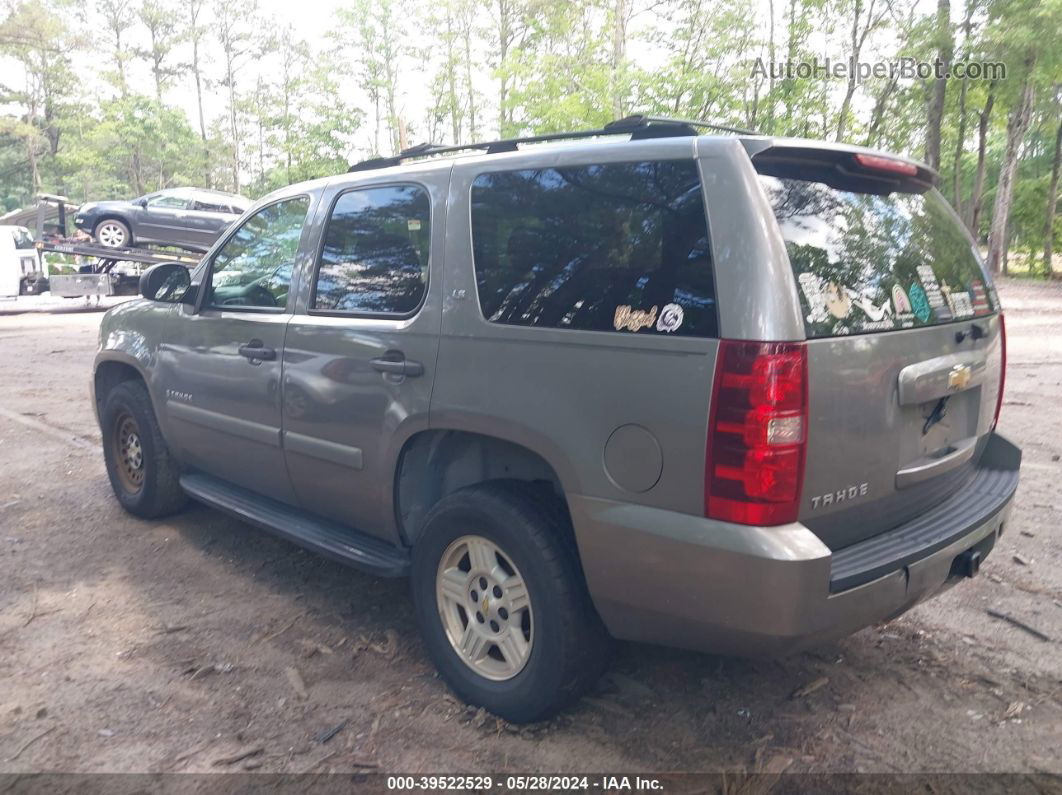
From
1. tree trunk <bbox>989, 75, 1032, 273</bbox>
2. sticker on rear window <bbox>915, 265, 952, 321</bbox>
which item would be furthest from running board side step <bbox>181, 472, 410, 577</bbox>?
tree trunk <bbox>989, 75, 1032, 273</bbox>

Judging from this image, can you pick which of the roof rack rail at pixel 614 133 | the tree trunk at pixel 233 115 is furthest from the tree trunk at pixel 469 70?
the roof rack rail at pixel 614 133

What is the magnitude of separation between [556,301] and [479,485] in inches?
28.6

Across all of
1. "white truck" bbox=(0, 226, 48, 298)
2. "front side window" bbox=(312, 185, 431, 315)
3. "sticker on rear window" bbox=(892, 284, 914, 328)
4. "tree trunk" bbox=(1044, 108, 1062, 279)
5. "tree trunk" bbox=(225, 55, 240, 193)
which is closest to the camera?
"sticker on rear window" bbox=(892, 284, 914, 328)

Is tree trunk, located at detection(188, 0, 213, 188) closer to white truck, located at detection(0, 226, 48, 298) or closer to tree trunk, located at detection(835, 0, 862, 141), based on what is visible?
white truck, located at detection(0, 226, 48, 298)

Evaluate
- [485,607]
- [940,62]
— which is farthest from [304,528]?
[940,62]

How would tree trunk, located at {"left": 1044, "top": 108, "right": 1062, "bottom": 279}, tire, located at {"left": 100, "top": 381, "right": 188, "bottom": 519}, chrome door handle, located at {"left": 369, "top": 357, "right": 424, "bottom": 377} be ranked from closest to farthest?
chrome door handle, located at {"left": 369, "top": 357, "right": 424, "bottom": 377} → tire, located at {"left": 100, "top": 381, "right": 188, "bottom": 519} → tree trunk, located at {"left": 1044, "top": 108, "right": 1062, "bottom": 279}

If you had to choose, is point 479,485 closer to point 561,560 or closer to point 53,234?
point 561,560

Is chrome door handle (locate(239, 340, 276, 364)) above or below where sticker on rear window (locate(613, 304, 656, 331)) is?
below

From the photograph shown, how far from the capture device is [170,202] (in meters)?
19.5

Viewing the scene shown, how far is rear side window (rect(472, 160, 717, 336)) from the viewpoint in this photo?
242cm

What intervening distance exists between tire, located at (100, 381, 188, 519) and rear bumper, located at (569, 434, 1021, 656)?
10.3 feet

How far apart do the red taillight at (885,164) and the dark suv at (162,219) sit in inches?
724

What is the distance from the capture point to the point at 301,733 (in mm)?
2898

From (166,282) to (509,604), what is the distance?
9.45 feet
